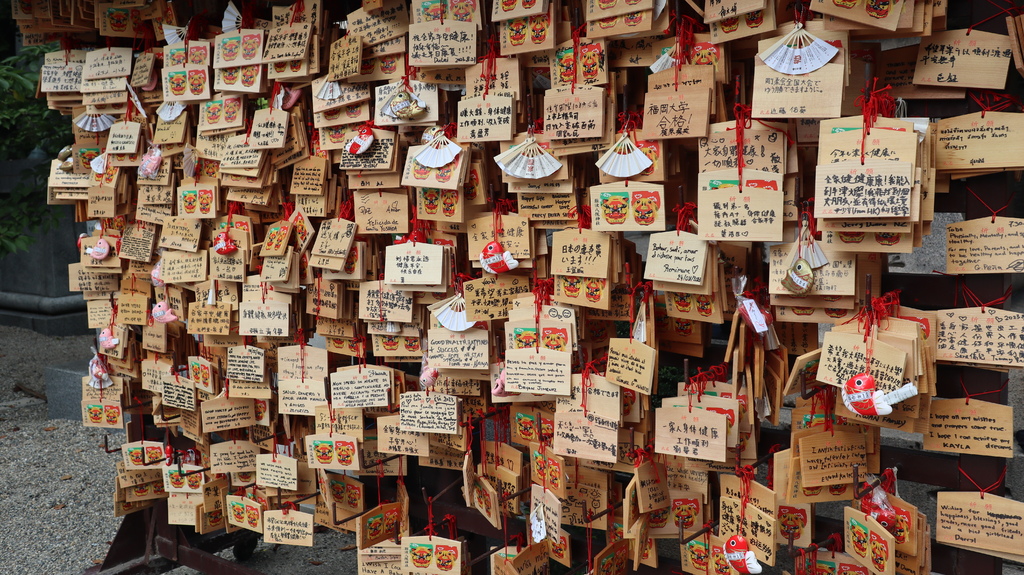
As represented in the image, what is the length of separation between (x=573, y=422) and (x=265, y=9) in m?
1.72

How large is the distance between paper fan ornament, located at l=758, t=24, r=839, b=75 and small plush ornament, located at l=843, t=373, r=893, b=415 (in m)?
0.65

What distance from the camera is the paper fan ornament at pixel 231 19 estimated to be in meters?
2.67

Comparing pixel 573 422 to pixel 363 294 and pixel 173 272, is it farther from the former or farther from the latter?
pixel 173 272

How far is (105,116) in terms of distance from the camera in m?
3.14

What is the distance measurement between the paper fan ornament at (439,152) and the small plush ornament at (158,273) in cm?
131

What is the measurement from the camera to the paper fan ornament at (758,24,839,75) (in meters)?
1.69

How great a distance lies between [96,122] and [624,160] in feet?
7.35

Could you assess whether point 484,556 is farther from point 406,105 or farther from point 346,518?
point 406,105

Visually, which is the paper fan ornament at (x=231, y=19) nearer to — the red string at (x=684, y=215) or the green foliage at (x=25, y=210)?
the red string at (x=684, y=215)

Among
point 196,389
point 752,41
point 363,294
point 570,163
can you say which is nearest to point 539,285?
point 570,163

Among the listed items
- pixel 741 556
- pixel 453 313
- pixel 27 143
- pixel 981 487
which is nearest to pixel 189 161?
pixel 453 313

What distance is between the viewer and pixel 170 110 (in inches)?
114

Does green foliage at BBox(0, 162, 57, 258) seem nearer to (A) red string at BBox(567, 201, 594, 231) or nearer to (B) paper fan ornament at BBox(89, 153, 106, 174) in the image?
(B) paper fan ornament at BBox(89, 153, 106, 174)

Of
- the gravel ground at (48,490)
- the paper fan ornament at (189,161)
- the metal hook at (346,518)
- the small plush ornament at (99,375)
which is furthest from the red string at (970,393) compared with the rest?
the gravel ground at (48,490)
